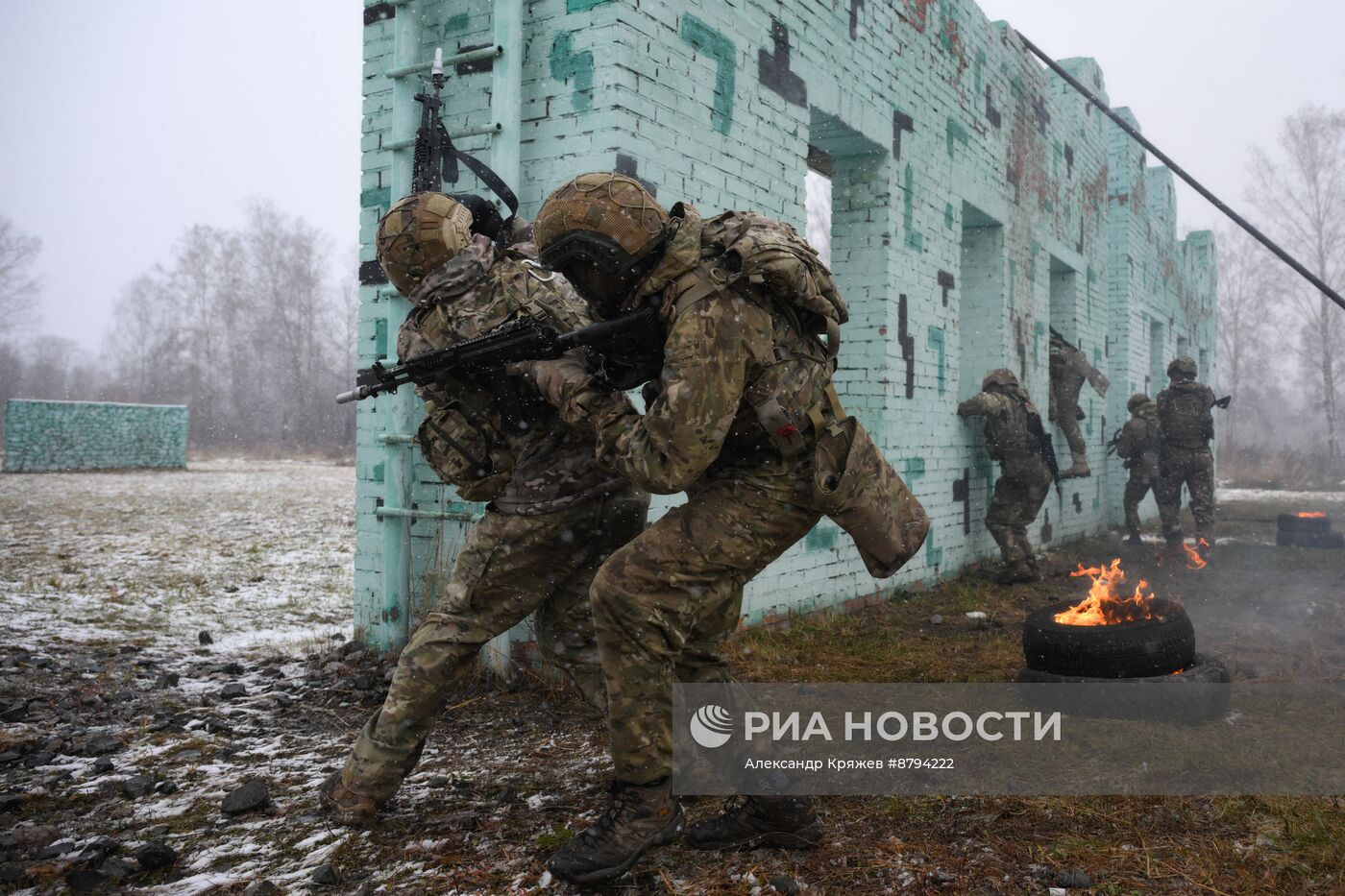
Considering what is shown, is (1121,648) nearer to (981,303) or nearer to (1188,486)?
(981,303)

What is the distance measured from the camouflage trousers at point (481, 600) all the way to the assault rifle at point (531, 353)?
1.30 ft

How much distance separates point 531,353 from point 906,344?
4.70 metres

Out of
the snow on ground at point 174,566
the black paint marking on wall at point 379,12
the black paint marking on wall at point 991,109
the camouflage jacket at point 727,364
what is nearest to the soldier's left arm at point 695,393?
the camouflage jacket at point 727,364

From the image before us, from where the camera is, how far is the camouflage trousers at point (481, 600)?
2.81 m

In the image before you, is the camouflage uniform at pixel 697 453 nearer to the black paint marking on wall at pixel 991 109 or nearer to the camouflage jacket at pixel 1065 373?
the black paint marking on wall at pixel 991 109

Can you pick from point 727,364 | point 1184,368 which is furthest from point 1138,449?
point 727,364

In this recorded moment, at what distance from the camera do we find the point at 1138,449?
35.2ft

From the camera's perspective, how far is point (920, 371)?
6.99 m

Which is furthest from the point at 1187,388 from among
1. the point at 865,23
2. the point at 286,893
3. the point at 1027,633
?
the point at 286,893

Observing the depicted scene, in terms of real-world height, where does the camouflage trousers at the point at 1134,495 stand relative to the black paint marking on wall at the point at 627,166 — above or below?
below

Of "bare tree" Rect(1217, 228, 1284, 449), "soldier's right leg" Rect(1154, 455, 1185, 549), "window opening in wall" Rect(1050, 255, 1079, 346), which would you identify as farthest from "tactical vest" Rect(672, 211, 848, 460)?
"bare tree" Rect(1217, 228, 1284, 449)

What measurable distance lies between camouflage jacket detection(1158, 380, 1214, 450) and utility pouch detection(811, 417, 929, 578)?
8756 millimetres

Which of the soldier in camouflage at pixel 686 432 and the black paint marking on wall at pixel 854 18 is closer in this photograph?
the soldier in camouflage at pixel 686 432

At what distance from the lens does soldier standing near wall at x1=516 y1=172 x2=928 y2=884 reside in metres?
2.30
